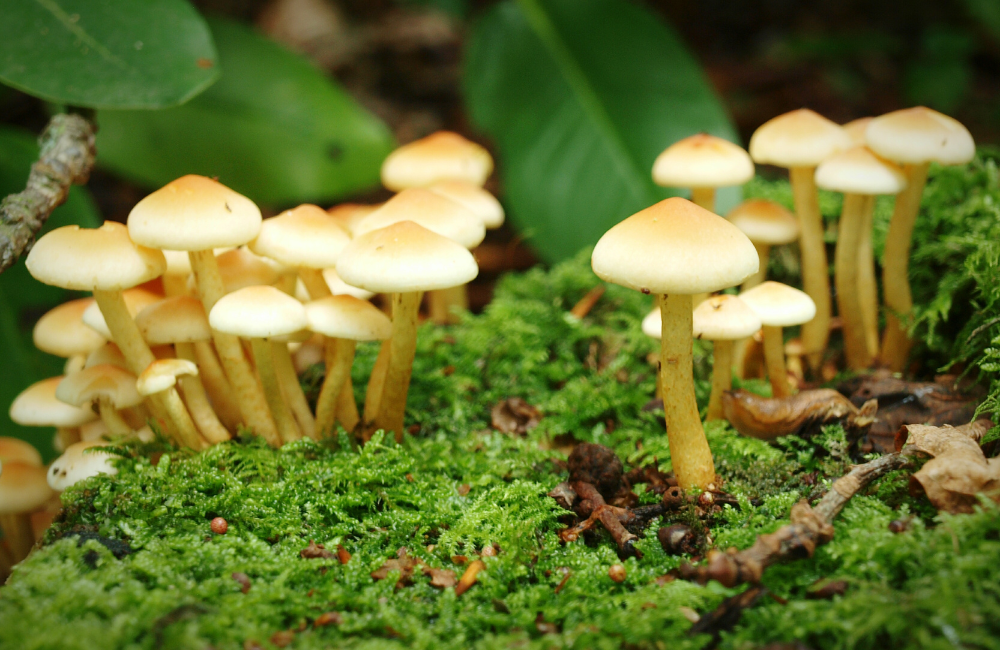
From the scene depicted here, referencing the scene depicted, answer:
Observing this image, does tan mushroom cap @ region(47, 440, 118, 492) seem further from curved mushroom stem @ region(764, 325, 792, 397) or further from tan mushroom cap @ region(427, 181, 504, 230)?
curved mushroom stem @ region(764, 325, 792, 397)

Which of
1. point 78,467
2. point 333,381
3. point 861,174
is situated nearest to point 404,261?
point 333,381

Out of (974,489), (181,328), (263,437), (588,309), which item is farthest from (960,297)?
(181,328)

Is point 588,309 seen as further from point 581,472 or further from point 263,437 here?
point 263,437

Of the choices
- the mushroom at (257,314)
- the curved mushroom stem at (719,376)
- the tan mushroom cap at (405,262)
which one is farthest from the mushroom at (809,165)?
the mushroom at (257,314)

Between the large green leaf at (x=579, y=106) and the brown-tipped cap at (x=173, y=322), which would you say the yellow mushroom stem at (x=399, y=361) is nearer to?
the brown-tipped cap at (x=173, y=322)

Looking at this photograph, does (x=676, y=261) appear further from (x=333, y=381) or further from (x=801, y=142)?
(x=333, y=381)
